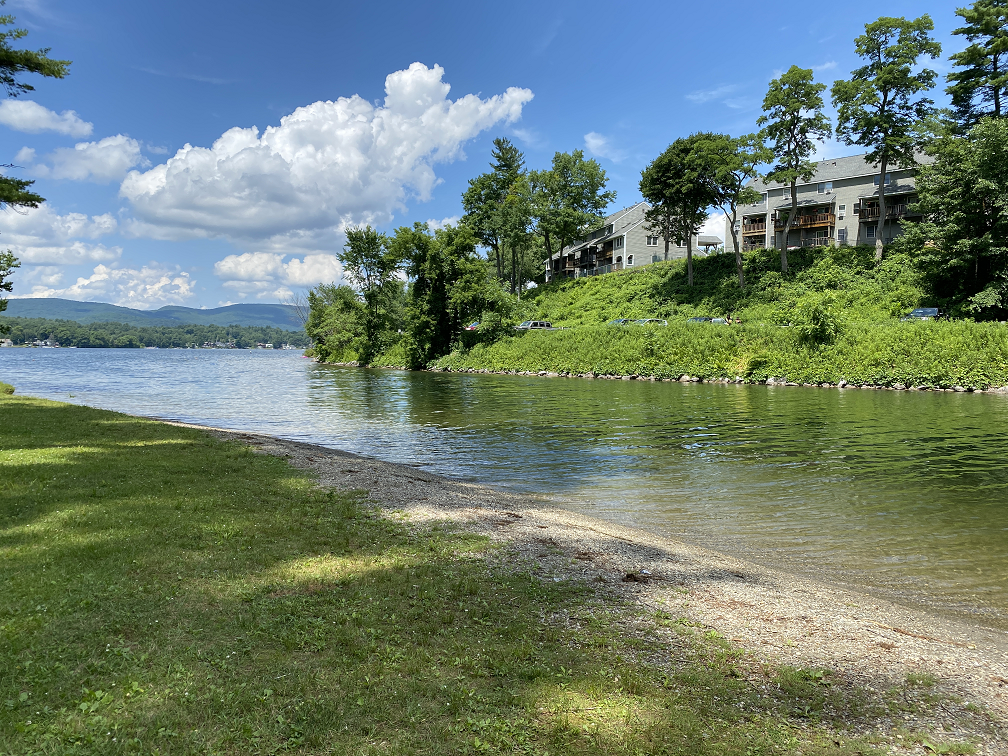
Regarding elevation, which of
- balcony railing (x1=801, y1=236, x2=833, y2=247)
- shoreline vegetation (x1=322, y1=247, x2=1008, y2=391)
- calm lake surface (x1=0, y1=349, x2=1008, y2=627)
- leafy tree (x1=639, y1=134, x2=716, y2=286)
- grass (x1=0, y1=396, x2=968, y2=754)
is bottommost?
calm lake surface (x1=0, y1=349, x2=1008, y2=627)

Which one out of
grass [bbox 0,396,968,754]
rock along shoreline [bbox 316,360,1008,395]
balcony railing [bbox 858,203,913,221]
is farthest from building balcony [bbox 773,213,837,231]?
grass [bbox 0,396,968,754]

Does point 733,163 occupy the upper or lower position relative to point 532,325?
upper

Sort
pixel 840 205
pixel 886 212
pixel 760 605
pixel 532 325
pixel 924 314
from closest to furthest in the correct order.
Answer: pixel 760 605 < pixel 924 314 < pixel 886 212 < pixel 532 325 < pixel 840 205

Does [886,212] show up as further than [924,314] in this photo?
Yes

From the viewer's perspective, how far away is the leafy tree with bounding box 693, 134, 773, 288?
195 feet

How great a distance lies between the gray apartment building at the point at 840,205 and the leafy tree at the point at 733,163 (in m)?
10.2

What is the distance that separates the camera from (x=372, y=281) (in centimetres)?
8844

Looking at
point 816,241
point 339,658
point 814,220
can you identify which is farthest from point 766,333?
point 339,658

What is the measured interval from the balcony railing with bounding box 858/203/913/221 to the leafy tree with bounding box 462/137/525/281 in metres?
48.5

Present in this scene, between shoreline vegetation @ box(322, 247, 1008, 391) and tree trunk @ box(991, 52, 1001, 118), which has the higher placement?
tree trunk @ box(991, 52, 1001, 118)

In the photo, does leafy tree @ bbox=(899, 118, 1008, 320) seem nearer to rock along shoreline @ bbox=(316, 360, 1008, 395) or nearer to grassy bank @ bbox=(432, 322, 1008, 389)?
grassy bank @ bbox=(432, 322, 1008, 389)

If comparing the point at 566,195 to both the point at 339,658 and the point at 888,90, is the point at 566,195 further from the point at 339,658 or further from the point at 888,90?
the point at 339,658

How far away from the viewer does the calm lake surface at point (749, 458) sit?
10.3m

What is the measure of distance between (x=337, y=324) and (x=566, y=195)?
43.0 meters
